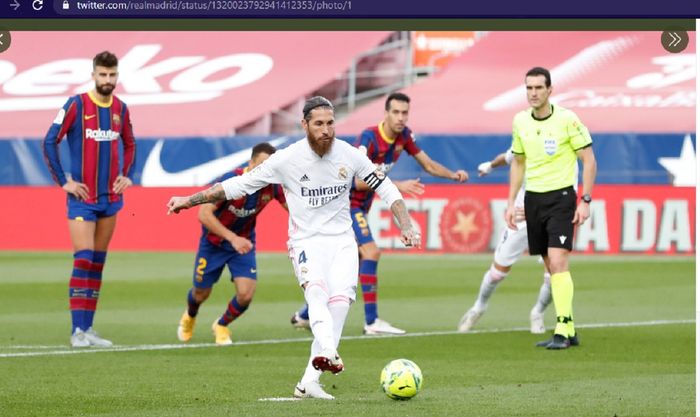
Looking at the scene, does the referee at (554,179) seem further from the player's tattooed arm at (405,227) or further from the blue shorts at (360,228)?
the player's tattooed arm at (405,227)

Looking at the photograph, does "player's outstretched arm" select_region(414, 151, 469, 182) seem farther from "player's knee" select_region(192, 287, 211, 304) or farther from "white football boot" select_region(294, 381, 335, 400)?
"white football boot" select_region(294, 381, 335, 400)

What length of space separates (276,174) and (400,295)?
9014 millimetres

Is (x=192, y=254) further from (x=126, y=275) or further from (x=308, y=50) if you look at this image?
(x=308, y=50)

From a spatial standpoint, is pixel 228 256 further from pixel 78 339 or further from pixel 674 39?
pixel 674 39

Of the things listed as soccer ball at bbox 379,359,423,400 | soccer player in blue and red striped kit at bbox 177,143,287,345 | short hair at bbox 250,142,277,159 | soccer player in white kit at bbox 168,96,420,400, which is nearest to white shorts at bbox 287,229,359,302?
soccer player in white kit at bbox 168,96,420,400

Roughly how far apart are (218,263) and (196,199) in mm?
3882

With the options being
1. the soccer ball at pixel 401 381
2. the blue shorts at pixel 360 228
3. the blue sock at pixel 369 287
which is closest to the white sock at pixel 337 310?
the soccer ball at pixel 401 381

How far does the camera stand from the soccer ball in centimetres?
832

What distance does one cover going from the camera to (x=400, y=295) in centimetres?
1766

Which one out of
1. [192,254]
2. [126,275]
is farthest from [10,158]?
[126,275]

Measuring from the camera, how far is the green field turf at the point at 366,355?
26.9 ft

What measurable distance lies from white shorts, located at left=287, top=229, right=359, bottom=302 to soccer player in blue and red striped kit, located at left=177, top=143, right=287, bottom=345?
2791mm

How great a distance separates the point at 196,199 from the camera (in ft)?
28.1
